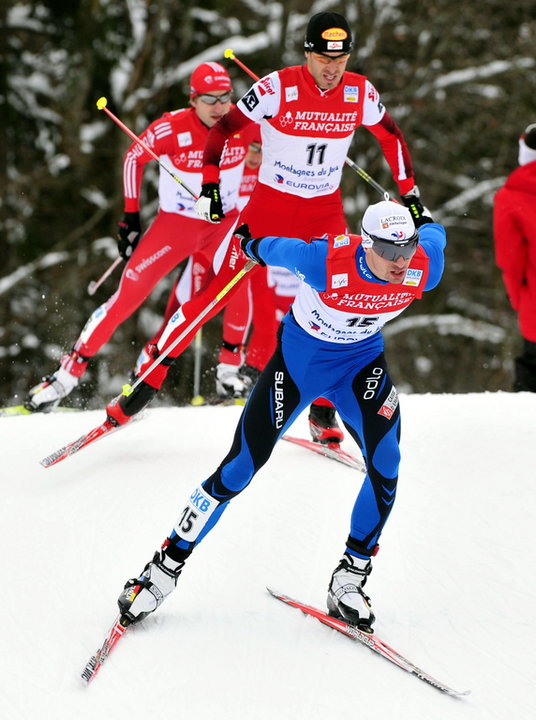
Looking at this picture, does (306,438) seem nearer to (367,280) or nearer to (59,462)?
(59,462)

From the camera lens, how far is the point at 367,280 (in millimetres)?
4055

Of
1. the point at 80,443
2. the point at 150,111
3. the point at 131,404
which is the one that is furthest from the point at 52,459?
the point at 150,111

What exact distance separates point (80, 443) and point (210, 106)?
219cm

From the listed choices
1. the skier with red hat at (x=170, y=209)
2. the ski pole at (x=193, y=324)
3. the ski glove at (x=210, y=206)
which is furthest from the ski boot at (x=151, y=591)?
the skier with red hat at (x=170, y=209)

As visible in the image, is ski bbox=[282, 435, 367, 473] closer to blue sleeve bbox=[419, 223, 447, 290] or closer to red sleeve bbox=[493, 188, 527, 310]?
red sleeve bbox=[493, 188, 527, 310]

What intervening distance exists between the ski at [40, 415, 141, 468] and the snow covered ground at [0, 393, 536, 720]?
0.09m

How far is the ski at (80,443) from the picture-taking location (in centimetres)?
571

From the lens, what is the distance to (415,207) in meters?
5.36

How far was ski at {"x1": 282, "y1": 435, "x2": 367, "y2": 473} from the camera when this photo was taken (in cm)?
596

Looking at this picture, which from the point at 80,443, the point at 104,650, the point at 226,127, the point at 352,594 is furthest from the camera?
the point at 80,443

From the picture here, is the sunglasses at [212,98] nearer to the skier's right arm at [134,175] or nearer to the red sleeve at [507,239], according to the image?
the skier's right arm at [134,175]

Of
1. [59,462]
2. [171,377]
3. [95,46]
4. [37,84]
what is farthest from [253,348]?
[37,84]

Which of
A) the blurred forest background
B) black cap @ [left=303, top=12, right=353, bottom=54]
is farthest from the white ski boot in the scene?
the blurred forest background

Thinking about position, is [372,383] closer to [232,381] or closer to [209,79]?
[209,79]
